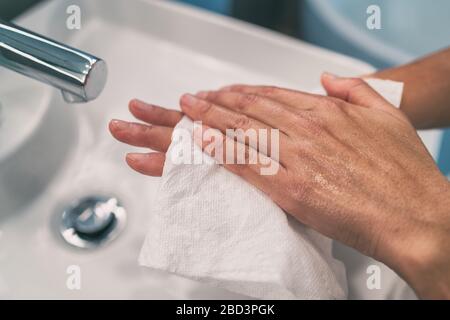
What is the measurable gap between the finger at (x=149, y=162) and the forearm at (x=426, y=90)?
259 millimetres

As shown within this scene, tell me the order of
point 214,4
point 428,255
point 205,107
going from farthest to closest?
point 214,4
point 205,107
point 428,255

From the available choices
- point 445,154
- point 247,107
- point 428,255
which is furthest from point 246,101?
point 445,154

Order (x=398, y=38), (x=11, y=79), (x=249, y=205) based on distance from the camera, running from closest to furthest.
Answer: (x=249, y=205) → (x=11, y=79) → (x=398, y=38)

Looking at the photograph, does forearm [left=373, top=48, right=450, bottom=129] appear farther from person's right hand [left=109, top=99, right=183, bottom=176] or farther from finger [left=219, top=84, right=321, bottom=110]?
person's right hand [left=109, top=99, right=183, bottom=176]

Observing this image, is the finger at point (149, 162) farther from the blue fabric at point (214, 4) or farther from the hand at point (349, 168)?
the blue fabric at point (214, 4)

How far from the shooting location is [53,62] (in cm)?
35

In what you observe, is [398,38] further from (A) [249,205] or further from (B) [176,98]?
(A) [249,205]

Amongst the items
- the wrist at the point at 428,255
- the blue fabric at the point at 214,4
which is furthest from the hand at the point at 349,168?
the blue fabric at the point at 214,4

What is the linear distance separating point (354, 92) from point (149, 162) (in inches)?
8.4

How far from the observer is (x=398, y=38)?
962 millimetres

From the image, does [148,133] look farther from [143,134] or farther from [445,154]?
[445,154]

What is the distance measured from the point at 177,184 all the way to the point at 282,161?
10cm
